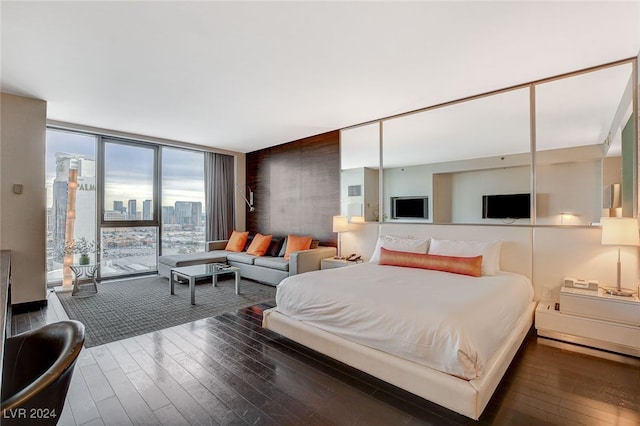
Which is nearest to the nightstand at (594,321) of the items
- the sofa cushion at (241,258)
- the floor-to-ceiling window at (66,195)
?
the sofa cushion at (241,258)

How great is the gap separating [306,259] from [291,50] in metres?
2.98

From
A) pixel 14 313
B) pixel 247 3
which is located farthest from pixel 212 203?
pixel 247 3

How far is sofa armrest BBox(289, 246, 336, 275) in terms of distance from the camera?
182 inches

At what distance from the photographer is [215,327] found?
322 cm

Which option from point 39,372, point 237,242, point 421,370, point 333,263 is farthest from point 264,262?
point 39,372

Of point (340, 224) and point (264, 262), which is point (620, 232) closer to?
point (340, 224)

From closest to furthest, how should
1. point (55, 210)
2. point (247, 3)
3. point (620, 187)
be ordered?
point (247, 3), point (620, 187), point (55, 210)

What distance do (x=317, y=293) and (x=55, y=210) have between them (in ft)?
16.0

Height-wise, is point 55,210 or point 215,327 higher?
point 55,210

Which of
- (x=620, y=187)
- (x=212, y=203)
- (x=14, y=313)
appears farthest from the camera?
(x=212, y=203)

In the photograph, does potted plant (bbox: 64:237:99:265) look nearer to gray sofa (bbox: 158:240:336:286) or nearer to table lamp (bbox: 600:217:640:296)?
gray sofa (bbox: 158:240:336:286)

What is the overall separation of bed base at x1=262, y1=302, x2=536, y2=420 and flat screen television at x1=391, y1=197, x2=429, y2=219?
1976 mm

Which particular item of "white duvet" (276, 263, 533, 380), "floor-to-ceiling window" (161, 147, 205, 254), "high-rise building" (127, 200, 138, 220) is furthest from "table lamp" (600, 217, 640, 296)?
"high-rise building" (127, 200, 138, 220)

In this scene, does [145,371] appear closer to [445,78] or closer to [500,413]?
[500,413]
